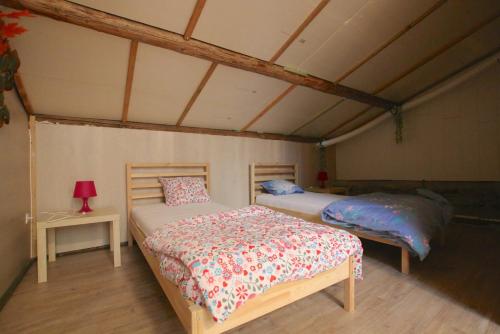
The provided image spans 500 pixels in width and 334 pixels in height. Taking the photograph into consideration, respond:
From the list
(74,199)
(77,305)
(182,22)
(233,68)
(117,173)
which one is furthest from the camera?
(117,173)

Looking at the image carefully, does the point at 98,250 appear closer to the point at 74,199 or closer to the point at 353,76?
the point at 74,199

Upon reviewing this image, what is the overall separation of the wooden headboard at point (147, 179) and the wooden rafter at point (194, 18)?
177 cm

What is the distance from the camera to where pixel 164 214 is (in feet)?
7.73

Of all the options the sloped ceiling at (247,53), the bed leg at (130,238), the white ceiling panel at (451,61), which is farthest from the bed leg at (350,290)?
the white ceiling panel at (451,61)

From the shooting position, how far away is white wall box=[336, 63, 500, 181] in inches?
139

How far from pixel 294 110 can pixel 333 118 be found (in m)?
1.02

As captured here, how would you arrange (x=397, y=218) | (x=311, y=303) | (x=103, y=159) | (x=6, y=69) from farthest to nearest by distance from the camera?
(x=103, y=159) < (x=397, y=218) < (x=311, y=303) < (x=6, y=69)

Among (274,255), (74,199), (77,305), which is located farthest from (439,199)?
(74,199)

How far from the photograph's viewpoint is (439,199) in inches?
116

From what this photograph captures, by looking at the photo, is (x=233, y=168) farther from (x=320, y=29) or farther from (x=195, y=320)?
(x=195, y=320)

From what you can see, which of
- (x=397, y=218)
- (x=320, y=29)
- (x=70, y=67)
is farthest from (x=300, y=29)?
(x=70, y=67)

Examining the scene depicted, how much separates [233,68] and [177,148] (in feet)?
4.90

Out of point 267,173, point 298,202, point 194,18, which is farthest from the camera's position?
point 267,173

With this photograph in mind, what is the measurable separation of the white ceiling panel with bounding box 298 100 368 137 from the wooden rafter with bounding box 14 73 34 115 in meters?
3.98
